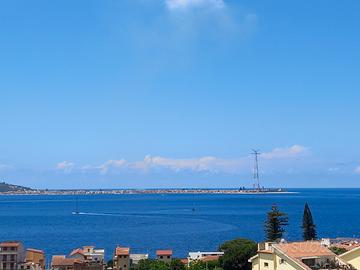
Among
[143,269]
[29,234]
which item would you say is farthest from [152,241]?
[143,269]

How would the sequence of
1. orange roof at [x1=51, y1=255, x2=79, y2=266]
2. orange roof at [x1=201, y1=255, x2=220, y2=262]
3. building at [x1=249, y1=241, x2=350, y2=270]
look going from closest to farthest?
building at [x1=249, y1=241, x2=350, y2=270], orange roof at [x1=201, y1=255, x2=220, y2=262], orange roof at [x1=51, y1=255, x2=79, y2=266]

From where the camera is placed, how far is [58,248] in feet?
336

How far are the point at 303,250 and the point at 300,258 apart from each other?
121 centimetres

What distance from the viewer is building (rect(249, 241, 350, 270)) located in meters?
29.7

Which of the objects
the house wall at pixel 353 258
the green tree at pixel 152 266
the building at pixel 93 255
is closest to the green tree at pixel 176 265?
the green tree at pixel 152 266

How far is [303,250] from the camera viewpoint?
31.0 meters

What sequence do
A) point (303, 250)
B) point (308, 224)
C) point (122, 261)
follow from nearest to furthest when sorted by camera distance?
point (303, 250) → point (122, 261) → point (308, 224)

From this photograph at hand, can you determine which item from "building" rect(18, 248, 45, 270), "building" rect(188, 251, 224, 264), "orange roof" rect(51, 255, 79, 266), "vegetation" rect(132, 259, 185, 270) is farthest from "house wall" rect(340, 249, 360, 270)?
"building" rect(18, 248, 45, 270)

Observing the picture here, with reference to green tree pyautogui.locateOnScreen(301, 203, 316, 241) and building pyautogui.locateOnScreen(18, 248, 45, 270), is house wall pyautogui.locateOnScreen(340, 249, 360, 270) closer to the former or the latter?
green tree pyautogui.locateOnScreen(301, 203, 316, 241)

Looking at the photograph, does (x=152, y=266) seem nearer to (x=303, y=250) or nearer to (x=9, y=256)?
(x=9, y=256)

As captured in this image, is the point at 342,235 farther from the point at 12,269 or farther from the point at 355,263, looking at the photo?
the point at 355,263

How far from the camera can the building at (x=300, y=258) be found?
29.7 m

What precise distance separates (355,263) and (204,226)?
115219 millimetres

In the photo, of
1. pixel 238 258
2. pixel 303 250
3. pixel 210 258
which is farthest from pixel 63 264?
pixel 303 250
